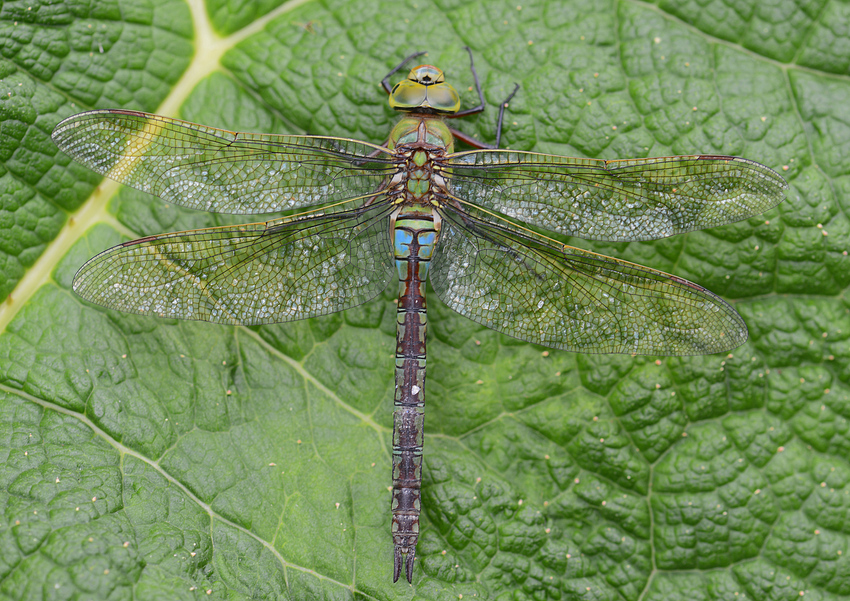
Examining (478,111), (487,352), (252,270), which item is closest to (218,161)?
(252,270)

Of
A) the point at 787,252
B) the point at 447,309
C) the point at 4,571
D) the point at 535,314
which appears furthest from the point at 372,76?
the point at 4,571

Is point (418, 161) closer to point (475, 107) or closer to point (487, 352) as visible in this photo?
point (475, 107)

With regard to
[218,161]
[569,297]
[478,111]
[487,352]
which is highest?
[478,111]

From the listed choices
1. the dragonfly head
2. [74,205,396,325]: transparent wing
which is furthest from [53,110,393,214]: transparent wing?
the dragonfly head

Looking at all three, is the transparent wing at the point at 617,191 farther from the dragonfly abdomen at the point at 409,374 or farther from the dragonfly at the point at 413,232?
the dragonfly abdomen at the point at 409,374

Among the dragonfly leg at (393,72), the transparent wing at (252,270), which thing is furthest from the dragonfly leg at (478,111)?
the transparent wing at (252,270)

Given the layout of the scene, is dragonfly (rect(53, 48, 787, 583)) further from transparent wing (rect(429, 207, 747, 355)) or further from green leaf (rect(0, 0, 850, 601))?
green leaf (rect(0, 0, 850, 601))

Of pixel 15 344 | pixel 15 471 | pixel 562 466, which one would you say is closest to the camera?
pixel 15 471

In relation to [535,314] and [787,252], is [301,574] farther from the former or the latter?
[787,252]

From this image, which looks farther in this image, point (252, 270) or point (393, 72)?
point (393, 72)
